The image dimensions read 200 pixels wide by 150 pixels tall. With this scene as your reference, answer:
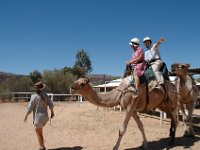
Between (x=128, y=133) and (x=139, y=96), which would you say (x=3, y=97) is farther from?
(x=139, y=96)

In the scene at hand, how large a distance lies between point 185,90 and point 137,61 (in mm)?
2195

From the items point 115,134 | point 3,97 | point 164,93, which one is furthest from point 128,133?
point 3,97

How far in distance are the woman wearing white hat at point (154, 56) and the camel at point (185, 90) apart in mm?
606

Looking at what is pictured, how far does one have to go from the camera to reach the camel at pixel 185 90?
8906 millimetres

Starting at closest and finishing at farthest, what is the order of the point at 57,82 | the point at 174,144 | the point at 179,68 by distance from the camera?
the point at 174,144, the point at 179,68, the point at 57,82

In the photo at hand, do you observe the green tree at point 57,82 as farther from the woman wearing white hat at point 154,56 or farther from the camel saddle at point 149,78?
the camel saddle at point 149,78

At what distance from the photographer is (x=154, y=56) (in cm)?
859

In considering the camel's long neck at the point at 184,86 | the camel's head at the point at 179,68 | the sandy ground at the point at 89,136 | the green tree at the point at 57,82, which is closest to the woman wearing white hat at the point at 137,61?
the camel's head at the point at 179,68

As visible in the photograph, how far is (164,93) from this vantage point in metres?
8.35

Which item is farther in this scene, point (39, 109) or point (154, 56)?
point (154, 56)

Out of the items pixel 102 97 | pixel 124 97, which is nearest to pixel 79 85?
pixel 102 97

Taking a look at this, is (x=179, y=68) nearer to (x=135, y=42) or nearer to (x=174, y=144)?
(x=135, y=42)

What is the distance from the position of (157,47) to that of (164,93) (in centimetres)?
125

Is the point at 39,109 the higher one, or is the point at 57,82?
the point at 57,82
